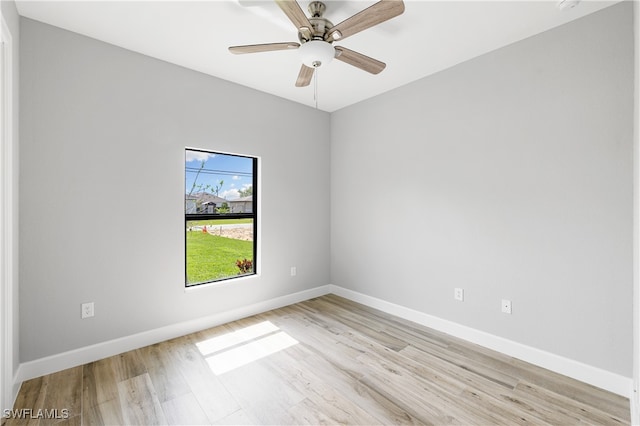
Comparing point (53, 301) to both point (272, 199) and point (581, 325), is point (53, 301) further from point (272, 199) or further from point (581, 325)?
point (581, 325)

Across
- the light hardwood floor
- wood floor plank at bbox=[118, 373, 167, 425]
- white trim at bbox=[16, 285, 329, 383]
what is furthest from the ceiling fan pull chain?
wood floor plank at bbox=[118, 373, 167, 425]

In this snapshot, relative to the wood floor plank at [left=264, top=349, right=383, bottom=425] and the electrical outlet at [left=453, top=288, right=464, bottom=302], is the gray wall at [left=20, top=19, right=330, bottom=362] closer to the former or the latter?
the wood floor plank at [left=264, top=349, right=383, bottom=425]

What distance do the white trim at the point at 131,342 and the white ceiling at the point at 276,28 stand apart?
253 centimetres

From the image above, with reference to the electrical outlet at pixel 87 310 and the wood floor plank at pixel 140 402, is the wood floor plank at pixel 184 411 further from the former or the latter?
the electrical outlet at pixel 87 310

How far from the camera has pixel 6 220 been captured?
1753 millimetres

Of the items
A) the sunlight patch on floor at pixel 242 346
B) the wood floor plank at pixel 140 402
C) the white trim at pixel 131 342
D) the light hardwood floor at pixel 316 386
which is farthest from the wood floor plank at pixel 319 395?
the white trim at pixel 131 342

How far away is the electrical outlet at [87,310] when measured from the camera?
91.7 inches

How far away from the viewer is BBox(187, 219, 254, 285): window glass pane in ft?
10.5

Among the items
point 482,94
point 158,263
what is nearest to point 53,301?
point 158,263

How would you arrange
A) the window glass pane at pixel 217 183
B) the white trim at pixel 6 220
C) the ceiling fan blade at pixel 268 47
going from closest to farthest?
the white trim at pixel 6 220 → the ceiling fan blade at pixel 268 47 → the window glass pane at pixel 217 183

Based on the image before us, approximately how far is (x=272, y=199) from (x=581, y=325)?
10.0 feet

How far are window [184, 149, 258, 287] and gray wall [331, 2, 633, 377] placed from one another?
1.59 meters

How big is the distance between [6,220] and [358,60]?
2.52m

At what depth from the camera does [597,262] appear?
208 centimetres
